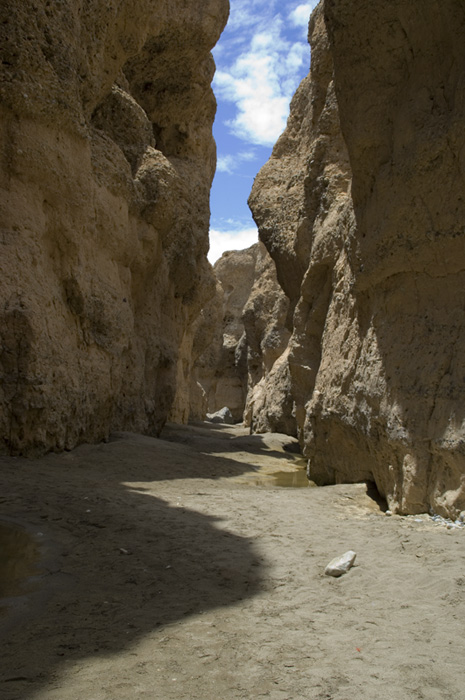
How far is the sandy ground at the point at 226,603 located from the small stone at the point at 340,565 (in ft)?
0.19

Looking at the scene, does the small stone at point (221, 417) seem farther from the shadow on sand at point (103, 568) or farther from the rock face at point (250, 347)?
the shadow on sand at point (103, 568)

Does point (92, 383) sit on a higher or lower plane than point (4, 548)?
higher

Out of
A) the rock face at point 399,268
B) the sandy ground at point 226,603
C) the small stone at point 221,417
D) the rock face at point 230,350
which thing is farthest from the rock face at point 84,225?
the rock face at point 230,350

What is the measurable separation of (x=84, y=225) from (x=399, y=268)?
5.30m

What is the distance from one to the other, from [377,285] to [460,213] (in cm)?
145

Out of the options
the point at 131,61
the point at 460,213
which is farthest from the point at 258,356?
the point at 460,213

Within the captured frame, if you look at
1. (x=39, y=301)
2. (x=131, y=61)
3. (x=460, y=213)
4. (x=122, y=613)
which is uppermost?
(x=131, y=61)

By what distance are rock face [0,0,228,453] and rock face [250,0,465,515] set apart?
370 cm

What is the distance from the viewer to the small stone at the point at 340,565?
3424mm

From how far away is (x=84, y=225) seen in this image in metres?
9.02

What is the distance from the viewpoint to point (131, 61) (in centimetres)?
1471

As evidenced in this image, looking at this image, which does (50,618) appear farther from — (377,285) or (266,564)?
(377,285)

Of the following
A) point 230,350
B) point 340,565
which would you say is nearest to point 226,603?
point 340,565

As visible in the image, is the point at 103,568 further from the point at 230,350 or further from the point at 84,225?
the point at 230,350
